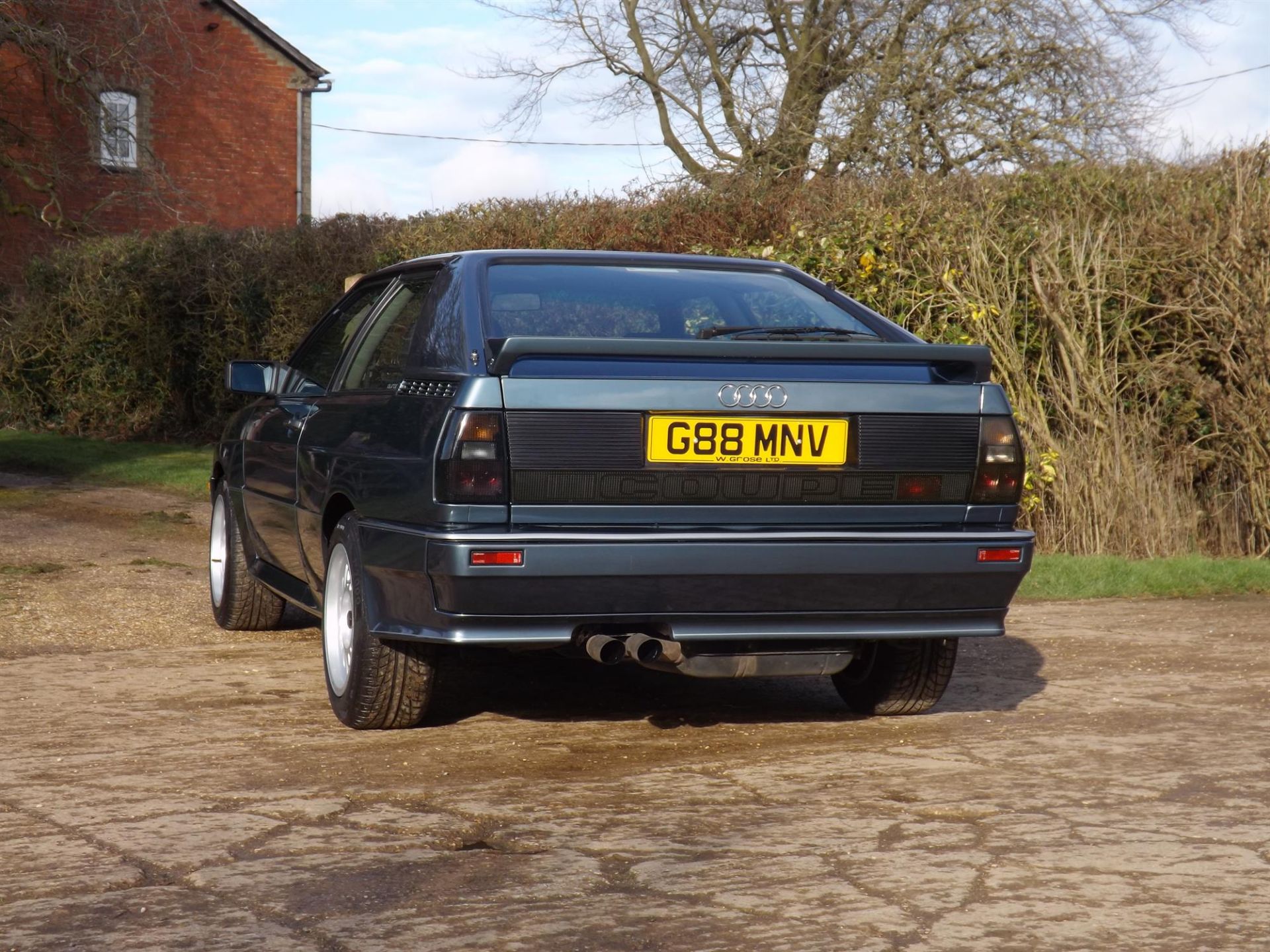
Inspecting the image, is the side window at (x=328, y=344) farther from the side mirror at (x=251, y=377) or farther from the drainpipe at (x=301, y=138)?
the drainpipe at (x=301, y=138)

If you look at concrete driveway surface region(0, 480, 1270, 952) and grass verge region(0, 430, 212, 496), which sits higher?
grass verge region(0, 430, 212, 496)

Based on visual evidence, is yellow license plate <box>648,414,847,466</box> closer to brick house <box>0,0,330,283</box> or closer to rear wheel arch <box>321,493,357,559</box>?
rear wheel arch <box>321,493,357,559</box>

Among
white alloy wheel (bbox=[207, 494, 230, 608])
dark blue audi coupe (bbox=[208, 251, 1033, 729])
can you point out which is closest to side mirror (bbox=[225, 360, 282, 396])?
white alloy wheel (bbox=[207, 494, 230, 608])

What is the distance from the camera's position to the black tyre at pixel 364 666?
5109 mm

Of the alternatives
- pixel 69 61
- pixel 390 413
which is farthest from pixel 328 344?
pixel 69 61

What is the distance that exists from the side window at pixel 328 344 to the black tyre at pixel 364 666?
99 centimetres

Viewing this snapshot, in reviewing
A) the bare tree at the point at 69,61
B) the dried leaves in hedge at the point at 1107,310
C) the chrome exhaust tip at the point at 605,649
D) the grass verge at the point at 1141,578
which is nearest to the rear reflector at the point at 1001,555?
the chrome exhaust tip at the point at 605,649

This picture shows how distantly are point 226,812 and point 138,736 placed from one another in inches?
43.4

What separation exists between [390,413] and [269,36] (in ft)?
102

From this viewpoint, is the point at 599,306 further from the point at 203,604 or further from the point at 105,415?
the point at 105,415

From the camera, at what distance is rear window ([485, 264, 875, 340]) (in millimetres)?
5219

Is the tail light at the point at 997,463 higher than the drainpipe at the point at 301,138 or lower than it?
lower

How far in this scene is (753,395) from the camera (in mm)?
4754

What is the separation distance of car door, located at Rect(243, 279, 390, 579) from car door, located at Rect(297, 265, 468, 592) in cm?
20
